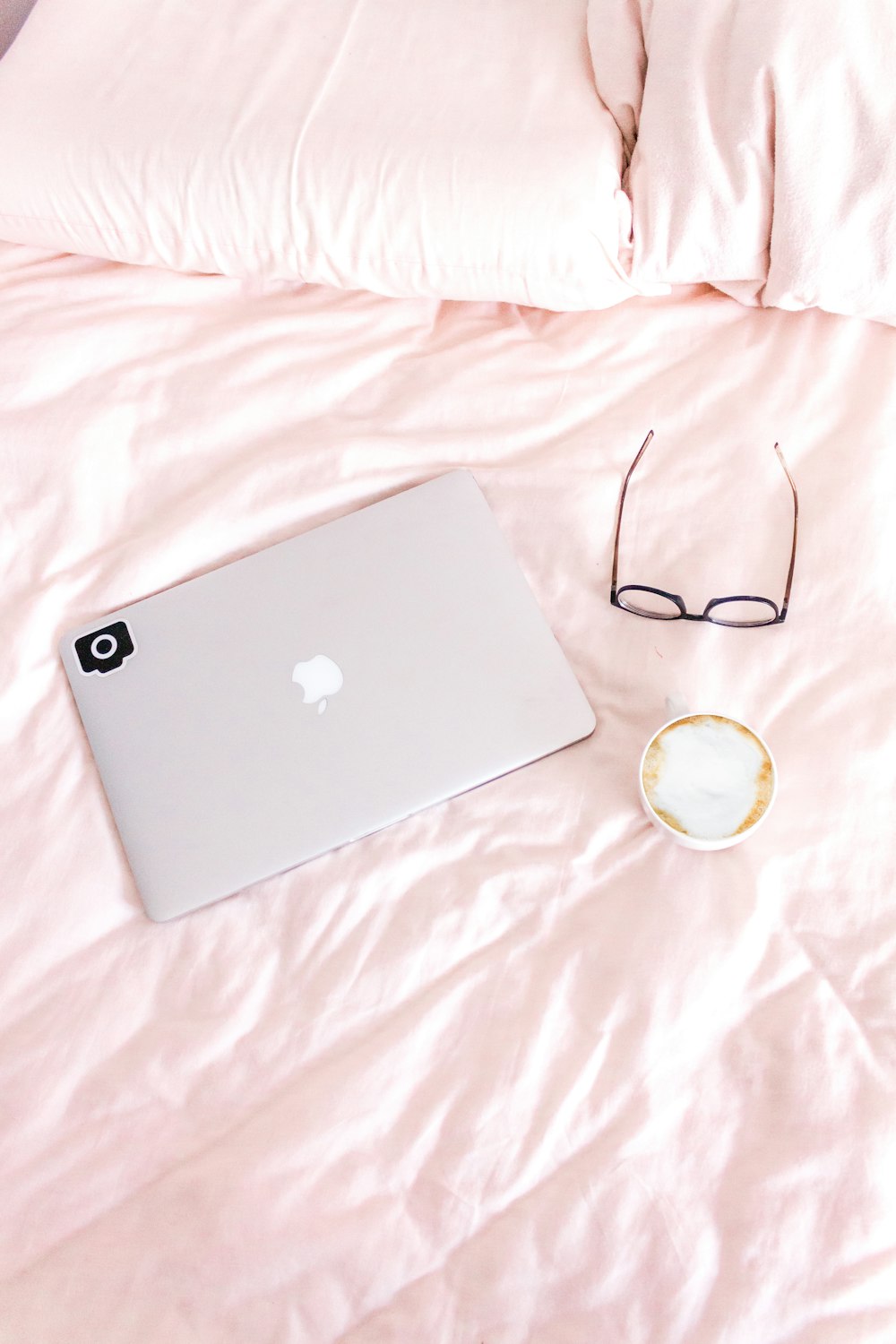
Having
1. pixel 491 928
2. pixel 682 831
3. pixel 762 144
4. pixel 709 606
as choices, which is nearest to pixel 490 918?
pixel 491 928

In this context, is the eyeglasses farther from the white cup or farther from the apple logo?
the apple logo

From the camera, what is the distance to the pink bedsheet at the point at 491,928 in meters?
0.58

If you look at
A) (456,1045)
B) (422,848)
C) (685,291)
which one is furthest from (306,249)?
(456,1045)

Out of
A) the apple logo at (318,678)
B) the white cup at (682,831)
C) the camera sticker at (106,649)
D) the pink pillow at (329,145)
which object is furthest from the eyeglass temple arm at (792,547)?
the camera sticker at (106,649)

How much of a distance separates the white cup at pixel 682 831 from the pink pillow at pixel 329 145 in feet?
1.30

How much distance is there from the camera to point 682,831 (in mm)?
651

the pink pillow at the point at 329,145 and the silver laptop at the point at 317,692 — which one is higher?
the pink pillow at the point at 329,145

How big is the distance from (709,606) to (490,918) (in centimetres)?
28

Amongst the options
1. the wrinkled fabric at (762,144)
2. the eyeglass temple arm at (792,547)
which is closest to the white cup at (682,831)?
the eyeglass temple arm at (792,547)

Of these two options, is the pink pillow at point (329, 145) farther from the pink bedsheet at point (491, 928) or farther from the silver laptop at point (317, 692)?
the silver laptop at point (317, 692)

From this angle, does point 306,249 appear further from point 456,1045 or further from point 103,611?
point 456,1045

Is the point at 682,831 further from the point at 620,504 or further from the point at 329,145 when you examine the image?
the point at 329,145

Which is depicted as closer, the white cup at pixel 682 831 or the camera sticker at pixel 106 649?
the white cup at pixel 682 831

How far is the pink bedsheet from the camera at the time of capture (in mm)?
581
